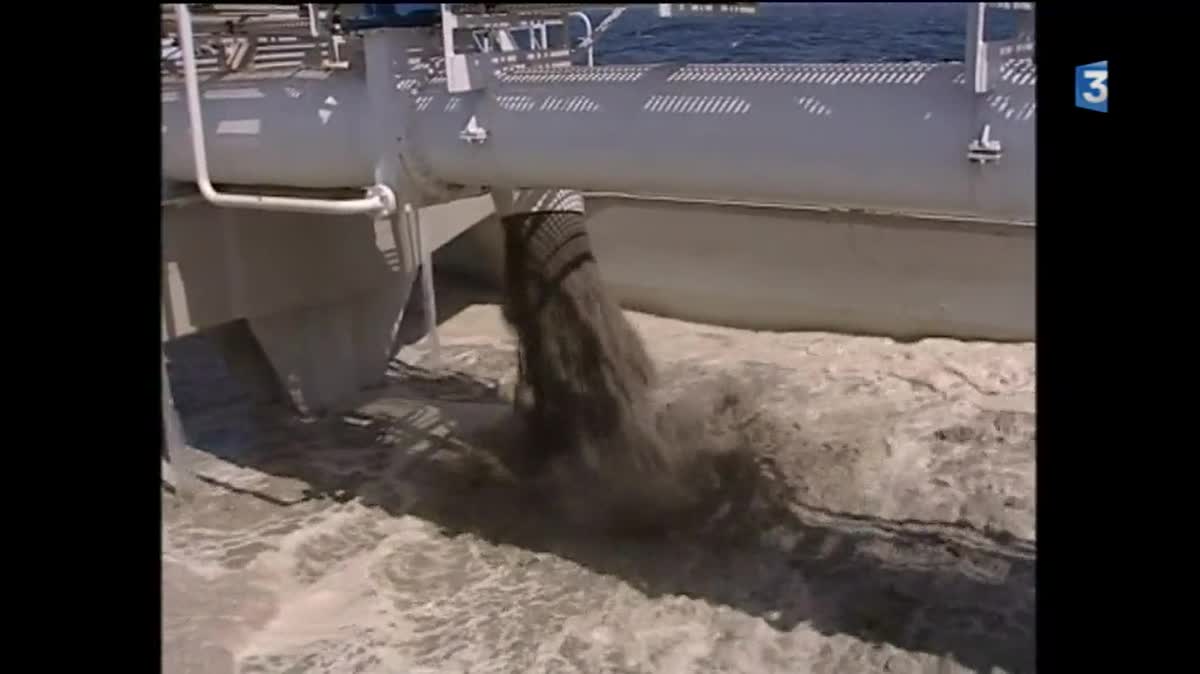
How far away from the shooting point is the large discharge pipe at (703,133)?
8.14 ft

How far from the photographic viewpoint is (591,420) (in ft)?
14.3

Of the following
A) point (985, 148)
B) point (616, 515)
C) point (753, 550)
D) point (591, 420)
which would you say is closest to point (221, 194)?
point (591, 420)

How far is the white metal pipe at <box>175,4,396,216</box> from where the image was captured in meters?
3.51

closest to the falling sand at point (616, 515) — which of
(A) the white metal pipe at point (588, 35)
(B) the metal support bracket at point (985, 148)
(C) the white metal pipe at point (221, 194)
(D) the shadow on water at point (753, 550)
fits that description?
(D) the shadow on water at point (753, 550)

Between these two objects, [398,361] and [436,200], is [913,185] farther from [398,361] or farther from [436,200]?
[398,361]

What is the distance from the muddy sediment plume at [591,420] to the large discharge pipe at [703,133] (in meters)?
0.68

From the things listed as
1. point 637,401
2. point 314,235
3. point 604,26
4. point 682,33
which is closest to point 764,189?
point 604,26

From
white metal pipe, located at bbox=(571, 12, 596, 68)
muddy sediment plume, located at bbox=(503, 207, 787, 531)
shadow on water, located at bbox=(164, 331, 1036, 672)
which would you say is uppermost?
white metal pipe, located at bbox=(571, 12, 596, 68)
